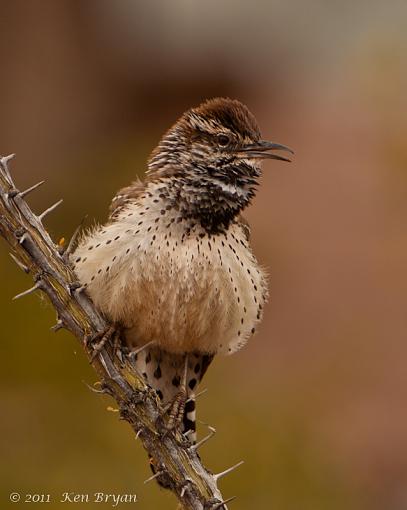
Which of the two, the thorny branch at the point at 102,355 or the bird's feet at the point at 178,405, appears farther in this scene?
the bird's feet at the point at 178,405

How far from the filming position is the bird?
3.64 metres

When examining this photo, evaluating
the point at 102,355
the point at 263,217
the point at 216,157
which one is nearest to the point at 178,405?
the point at 102,355

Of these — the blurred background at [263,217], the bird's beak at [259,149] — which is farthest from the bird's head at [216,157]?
the blurred background at [263,217]

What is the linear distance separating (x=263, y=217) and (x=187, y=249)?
8726 millimetres

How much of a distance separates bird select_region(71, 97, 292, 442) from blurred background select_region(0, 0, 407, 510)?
0.72 meters

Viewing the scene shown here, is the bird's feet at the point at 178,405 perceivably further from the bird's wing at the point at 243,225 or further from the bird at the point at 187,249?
the bird's wing at the point at 243,225

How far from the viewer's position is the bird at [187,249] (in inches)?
143

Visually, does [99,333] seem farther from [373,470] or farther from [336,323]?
[336,323]

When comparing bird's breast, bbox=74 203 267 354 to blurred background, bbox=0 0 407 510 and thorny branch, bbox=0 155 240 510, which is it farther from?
blurred background, bbox=0 0 407 510

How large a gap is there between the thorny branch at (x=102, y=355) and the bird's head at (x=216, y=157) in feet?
2.43

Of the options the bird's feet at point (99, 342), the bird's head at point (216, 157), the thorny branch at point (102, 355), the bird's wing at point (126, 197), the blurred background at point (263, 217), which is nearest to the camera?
the thorny branch at point (102, 355)

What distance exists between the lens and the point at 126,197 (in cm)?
388

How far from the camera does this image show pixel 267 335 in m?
10.8

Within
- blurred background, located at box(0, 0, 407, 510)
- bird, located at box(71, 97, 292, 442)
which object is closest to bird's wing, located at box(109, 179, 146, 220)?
bird, located at box(71, 97, 292, 442)
